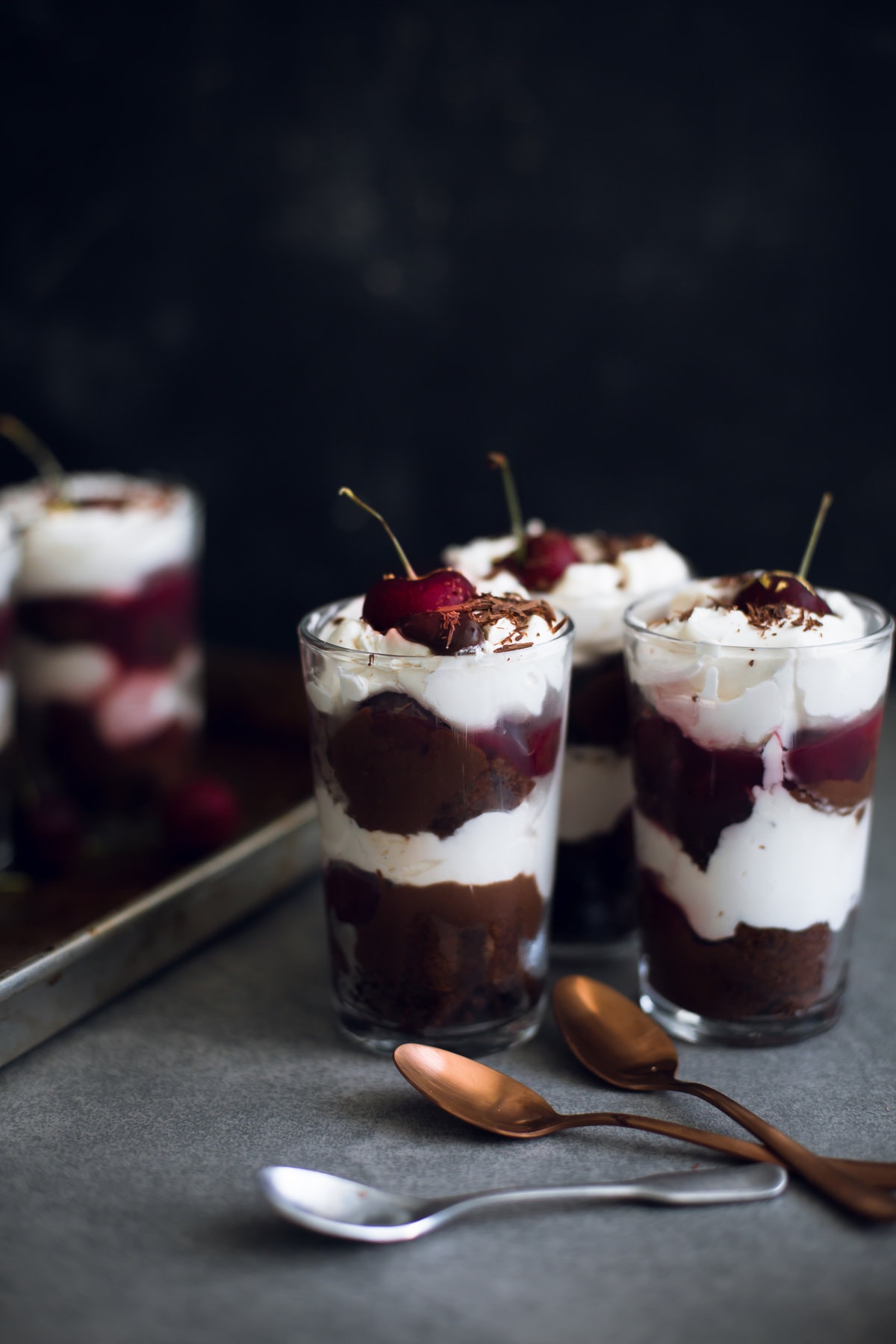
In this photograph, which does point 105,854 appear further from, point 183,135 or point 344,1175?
point 183,135

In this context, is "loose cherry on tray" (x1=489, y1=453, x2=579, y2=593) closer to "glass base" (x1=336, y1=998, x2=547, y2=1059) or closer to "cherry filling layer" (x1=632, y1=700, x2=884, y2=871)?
"cherry filling layer" (x1=632, y1=700, x2=884, y2=871)

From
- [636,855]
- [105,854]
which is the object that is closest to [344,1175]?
[636,855]

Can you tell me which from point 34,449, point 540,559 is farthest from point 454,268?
point 540,559

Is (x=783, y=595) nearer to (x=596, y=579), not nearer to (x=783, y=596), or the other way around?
(x=783, y=596)

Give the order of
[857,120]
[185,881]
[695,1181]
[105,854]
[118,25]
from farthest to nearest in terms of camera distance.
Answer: [118,25]
[857,120]
[105,854]
[185,881]
[695,1181]

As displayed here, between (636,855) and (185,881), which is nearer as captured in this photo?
(636,855)

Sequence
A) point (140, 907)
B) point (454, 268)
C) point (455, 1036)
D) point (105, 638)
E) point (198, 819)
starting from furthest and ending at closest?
point (454, 268), point (105, 638), point (198, 819), point (140, 907), point (455, 1036)

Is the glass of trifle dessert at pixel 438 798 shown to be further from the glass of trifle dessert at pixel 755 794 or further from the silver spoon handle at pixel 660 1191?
the silver spoon handle at pixel 660 1191

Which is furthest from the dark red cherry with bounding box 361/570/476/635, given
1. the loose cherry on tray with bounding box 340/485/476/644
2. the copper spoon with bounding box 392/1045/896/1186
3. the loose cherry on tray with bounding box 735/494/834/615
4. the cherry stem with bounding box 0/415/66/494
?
the cherry stem with bounding box 0/415/66/494
